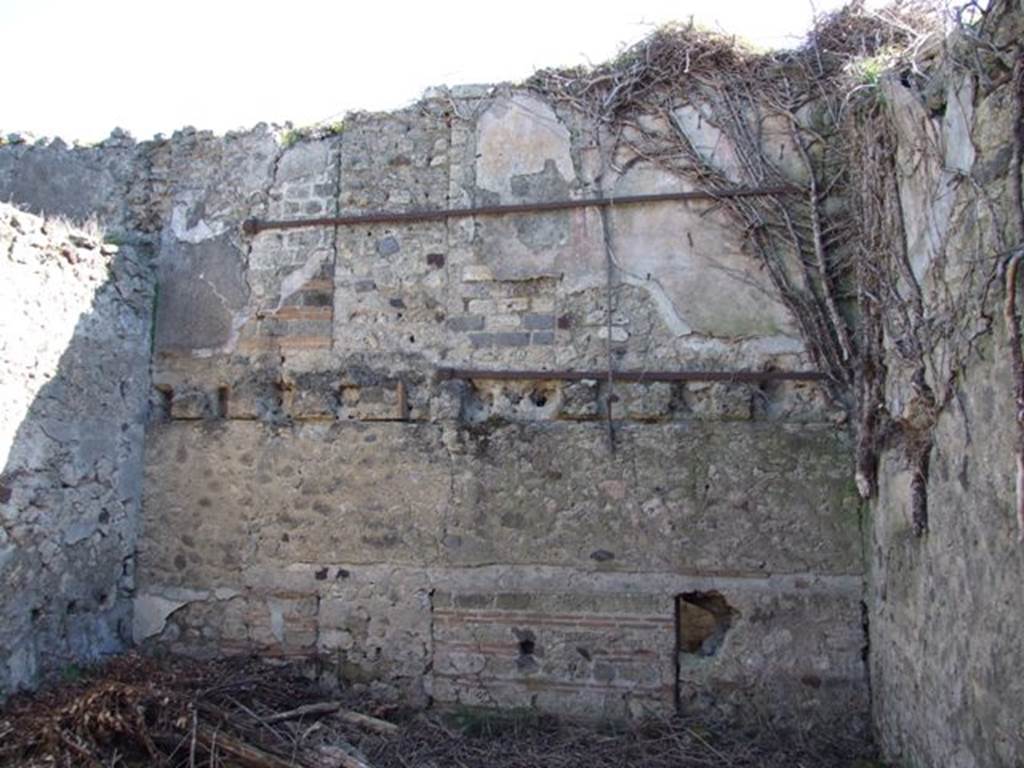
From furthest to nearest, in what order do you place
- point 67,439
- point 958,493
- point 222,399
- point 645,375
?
point 222,399 → point 67,439 → point 645,375 → point 958,493

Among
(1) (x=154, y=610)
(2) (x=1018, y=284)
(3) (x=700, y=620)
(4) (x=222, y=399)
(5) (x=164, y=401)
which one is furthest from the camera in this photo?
(5) (x=164, y=401)

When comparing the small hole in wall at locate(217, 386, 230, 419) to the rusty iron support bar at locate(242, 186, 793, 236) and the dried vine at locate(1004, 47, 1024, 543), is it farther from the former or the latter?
the dried vine at locate(1004, 47, 1024, 543)

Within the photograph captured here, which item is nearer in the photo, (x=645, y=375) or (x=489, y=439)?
(x=645, y=375)

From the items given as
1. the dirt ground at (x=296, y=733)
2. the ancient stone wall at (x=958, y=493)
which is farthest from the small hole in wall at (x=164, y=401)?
the ancient stone wall at (x=958, y=493)

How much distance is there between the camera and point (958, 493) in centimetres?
347

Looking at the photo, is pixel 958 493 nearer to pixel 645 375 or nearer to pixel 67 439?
pixel 645 375

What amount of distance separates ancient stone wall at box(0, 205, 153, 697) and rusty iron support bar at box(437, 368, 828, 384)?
206 centimetres

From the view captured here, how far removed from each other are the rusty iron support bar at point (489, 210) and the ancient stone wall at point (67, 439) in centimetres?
101

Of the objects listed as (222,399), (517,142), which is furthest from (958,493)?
(222,399)

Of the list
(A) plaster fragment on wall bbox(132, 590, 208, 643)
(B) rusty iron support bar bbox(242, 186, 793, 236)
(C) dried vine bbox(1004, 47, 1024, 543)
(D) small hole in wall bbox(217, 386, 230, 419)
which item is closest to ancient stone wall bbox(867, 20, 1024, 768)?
(C) dried vine bbox(1004, 47, 1024, 543)

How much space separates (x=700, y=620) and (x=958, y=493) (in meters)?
1.99

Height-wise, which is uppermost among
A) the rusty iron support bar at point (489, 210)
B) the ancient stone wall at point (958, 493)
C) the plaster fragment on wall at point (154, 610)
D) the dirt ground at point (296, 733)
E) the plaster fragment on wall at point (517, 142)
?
the plaster fragment on wall at point (517, 142)

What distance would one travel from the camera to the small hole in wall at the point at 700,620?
509 centimetres

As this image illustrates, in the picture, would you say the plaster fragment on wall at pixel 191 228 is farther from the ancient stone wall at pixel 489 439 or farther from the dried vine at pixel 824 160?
the dried vine at pixel 824 160
